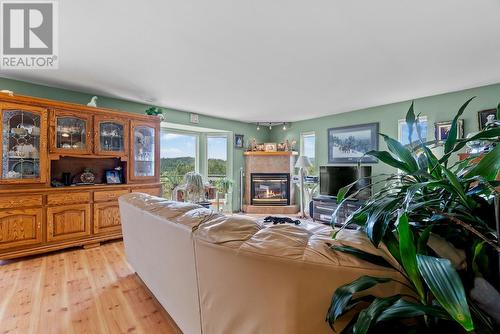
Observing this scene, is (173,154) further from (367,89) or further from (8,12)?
(367,89)

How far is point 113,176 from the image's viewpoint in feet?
12.8

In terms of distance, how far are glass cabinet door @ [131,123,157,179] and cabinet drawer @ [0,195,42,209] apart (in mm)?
1198

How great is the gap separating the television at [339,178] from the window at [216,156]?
7.99 feet

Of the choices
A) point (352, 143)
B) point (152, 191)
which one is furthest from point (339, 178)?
point (152, 191)

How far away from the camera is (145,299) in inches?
82.6

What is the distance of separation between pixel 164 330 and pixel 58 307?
989mm

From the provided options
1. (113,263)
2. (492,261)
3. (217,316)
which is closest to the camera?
(492,261)

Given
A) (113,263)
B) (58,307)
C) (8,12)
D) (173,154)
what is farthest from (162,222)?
(173,154)

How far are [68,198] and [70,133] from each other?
933 millimetres

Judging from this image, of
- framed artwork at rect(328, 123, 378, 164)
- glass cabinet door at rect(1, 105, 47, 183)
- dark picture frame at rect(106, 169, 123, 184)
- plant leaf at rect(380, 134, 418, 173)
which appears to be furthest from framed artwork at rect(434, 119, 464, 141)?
glass cabinet door at rect(1, 105, 47, 183)

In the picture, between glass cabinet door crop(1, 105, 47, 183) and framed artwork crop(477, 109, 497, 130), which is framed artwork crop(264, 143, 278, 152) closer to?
framed artwork crop(477, 109, 497, 130)

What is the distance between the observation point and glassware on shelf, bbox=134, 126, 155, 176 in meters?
4.00

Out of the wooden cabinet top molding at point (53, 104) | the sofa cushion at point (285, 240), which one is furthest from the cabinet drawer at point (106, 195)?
the sofa cushion at point (285, 240)

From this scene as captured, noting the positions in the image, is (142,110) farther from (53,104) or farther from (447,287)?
(447,287)
